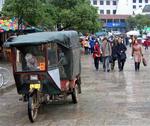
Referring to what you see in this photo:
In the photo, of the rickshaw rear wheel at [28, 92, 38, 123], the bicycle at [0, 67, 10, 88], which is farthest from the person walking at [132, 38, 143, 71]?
the rickshaw rear wheel at [28, 92, 38, 123]

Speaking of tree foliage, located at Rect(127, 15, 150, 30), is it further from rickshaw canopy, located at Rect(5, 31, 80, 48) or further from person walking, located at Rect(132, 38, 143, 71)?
rickshaw canopy, located at Rect(5, 31, 80, 48)

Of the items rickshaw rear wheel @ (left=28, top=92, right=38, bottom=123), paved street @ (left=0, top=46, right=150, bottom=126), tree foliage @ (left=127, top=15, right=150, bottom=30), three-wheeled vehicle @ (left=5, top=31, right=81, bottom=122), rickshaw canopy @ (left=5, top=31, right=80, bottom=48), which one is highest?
rickshaw canopy @ (left=5, top=31, right=80, bottom=48)

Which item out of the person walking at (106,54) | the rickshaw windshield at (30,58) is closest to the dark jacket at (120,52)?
the person walking at (106,54)

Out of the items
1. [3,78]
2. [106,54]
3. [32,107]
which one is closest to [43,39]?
[32,107]

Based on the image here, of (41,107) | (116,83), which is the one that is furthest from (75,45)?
(116,83)

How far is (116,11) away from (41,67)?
130556 mm

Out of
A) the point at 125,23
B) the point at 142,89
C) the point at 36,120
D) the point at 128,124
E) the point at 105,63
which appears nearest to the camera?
the point at 128,124

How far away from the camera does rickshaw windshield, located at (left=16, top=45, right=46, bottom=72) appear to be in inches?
456

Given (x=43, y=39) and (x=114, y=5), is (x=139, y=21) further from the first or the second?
(x=43, y=39)

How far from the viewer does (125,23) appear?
127m

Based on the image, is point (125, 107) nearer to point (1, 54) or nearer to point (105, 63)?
point (105, 63)

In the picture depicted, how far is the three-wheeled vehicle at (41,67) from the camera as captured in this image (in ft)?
37.2

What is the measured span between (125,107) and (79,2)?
3087cm

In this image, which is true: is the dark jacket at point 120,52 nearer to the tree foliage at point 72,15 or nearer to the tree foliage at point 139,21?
the tree foliage at point 72,15
